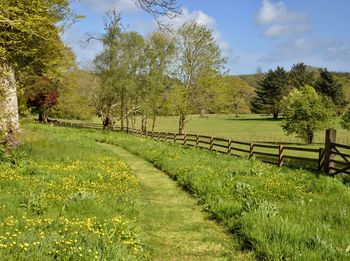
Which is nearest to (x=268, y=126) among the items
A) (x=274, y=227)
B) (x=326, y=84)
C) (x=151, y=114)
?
(x=326, y=84)

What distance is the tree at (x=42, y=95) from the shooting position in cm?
5291

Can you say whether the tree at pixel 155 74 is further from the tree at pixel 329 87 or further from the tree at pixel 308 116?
the tree at pixel 329 87

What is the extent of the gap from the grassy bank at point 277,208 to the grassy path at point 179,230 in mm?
361

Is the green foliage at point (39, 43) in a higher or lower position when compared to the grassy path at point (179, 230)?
higher

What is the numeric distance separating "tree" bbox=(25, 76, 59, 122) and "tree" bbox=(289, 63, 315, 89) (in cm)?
6329

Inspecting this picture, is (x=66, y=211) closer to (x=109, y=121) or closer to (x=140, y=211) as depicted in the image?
(x=140, y=211)

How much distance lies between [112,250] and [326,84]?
90878 millimetres

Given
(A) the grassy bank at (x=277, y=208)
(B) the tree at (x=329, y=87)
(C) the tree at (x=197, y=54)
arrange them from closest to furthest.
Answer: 1. (A) the grassy bank at (x=277, y=208)
2. (C) the tree at (x=197, y=54)
3. (B) the tree at (x=329, y=87)

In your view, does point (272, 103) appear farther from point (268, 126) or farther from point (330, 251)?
point (330, 251)

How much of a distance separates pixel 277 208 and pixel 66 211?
5.12 m

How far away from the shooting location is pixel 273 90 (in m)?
103

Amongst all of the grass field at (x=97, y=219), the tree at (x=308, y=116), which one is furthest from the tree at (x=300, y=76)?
the grass field at (x=97, y=219)

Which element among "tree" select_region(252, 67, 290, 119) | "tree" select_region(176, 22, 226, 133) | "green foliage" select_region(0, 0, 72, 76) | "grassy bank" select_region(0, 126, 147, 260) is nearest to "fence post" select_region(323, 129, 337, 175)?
"grassy bank" select_region(0, 126, 147, 260)

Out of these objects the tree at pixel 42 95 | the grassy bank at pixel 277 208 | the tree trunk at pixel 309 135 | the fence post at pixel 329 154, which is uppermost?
the tree at pixel 42 95
